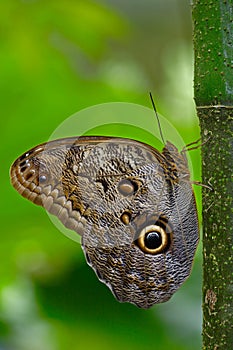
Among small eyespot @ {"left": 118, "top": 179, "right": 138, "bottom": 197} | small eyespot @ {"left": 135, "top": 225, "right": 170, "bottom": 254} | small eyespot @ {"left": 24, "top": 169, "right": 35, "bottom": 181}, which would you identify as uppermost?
small eyespot @ {"left": 118, "top": 179, "right": 138, "bottom": 197}

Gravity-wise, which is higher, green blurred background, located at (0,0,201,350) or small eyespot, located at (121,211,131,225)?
green blurred background, located at (0,0,201,350)

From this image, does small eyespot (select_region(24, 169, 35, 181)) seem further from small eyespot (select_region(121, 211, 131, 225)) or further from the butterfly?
small eyespot (select_region(121, 211, 131, 225))

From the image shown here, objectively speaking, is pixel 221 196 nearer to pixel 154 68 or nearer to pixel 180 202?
pixel 180 202

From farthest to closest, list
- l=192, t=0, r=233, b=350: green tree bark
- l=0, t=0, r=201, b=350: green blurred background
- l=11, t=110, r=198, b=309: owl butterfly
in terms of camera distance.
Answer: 1. l=0, t=0, r=201, b=350: green blurred background
2. l=11, t=110, r=198, b=309: owl butterfly
3. l=192, t=0, r=233, b=350: green tree bark

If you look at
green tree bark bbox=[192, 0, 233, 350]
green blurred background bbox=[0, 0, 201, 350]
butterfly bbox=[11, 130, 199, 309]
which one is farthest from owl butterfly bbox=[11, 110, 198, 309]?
green blurred background bbox=[0, 0, 201, 350]

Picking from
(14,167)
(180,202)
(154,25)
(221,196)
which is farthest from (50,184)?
(154,25)

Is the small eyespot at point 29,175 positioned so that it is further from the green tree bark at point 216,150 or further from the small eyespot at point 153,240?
the green tree bark at point 216,150

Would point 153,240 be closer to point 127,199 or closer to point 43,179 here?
point 127,199

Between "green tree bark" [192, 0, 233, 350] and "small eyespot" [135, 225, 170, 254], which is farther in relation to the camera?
"small eyespot" [135, 225, 170, 254]
